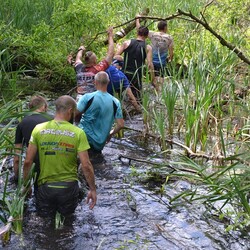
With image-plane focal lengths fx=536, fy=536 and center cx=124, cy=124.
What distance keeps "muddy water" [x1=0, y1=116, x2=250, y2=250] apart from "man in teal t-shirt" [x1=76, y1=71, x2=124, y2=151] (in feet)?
2.68

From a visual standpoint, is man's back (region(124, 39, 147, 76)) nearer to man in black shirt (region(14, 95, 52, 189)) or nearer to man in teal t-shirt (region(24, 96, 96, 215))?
man in black shirt (region(14, 95, 52, 189))

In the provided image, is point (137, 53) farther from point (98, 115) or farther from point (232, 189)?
point (232, 189)

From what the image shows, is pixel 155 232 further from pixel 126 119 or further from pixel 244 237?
pixel 126 119

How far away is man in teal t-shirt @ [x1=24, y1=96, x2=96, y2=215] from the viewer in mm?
5242

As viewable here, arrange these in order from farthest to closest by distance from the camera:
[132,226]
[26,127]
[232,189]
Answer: [26,127] < [132,226] < [232,189]

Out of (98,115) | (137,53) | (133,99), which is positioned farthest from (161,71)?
(98,115)

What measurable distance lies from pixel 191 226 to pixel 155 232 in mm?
443

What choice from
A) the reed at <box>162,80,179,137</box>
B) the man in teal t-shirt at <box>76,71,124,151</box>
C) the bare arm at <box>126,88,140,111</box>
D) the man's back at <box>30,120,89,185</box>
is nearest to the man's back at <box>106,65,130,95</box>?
the bare arm at <box>126,88,140,111</box>

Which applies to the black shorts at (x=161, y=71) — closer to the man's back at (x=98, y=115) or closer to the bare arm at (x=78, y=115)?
the man's back at (x=98, y=115)

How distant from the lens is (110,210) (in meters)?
5.99

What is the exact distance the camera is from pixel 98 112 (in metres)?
7.25

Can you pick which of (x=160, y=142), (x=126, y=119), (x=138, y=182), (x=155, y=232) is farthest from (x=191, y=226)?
(x=126, y=119)

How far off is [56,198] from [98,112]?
2.09 m

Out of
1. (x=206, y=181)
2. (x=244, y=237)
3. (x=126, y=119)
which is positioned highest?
(x=206, y=181)
